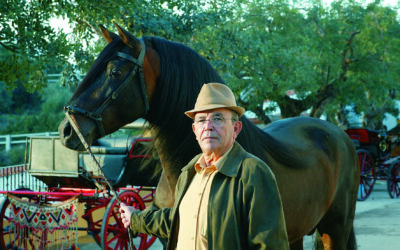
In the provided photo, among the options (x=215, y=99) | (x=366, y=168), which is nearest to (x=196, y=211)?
(x=215, y=99)

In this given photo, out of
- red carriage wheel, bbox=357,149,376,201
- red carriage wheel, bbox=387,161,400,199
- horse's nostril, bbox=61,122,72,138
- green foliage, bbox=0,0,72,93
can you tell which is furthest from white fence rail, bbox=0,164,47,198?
red carriage wheel, bbox=387,161,400,199

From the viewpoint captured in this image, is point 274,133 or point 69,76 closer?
point 274,133

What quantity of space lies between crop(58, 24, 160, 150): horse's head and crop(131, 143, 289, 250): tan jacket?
114 cm

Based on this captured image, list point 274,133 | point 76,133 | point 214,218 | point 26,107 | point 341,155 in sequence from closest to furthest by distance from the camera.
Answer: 1. point 214,218
2. point 76,133
3. point 274,133
4. point 341,155
5. point 26,107

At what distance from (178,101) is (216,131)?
1019mm

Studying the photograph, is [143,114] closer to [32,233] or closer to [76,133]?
[76,133]

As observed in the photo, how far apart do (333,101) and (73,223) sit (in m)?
17.1

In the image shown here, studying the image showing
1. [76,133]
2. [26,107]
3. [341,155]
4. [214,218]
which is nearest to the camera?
[214,218]

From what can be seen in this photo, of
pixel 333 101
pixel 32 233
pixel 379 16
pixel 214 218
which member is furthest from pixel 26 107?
pixel 214 218

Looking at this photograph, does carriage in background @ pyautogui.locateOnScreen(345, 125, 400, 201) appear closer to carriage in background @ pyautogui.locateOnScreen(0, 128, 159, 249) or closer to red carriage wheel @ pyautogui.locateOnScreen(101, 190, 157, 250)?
carriage in background @ pyautogui.locateOnScreen(0, 128, 159, 249)

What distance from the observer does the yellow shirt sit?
6.27ft

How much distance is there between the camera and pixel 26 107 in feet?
102

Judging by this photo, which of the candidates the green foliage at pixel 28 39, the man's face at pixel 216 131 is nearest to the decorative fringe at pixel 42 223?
the green foliage at pixel 28 39

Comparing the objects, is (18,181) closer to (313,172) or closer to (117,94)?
(313,172)
